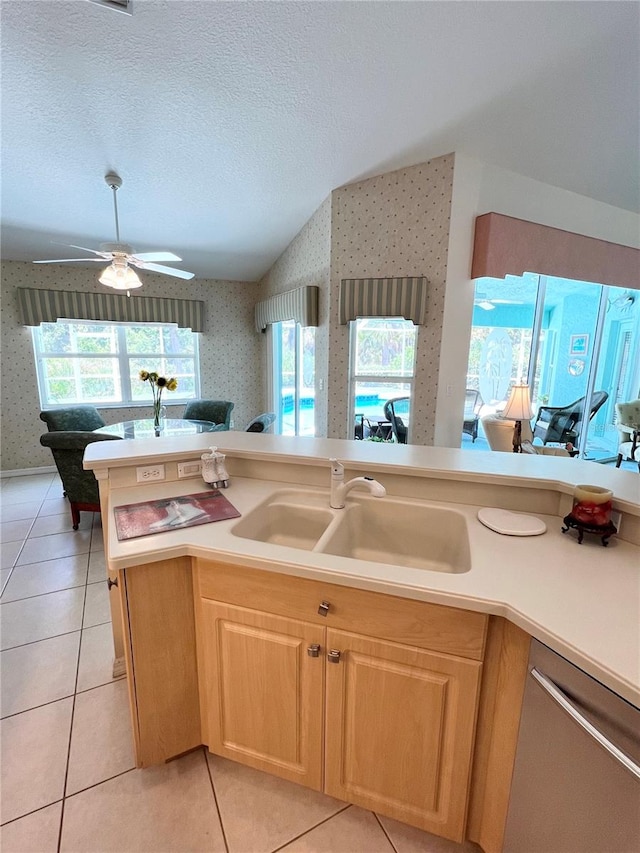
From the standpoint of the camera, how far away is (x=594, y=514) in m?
1.15

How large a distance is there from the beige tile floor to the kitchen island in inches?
5.4

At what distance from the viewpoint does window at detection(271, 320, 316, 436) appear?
4523 millimetres

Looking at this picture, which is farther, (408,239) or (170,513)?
(408,239)

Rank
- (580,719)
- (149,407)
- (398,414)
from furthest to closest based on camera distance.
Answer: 1. (149,407)
2. (398,414)
3. (580,719)

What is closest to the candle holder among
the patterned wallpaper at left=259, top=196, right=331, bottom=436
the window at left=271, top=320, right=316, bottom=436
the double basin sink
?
the double basin sink

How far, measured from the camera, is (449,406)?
351 centimetres

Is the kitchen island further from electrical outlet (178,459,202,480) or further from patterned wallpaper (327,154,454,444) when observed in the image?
patterned wallpaper (327,154,454,444)

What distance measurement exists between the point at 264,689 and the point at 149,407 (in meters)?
4.74

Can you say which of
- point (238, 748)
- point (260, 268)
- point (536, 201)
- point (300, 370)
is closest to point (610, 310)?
point (536, 201)

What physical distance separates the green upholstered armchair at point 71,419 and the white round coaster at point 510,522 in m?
4.06

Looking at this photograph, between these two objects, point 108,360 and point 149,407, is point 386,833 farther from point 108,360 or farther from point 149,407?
point 108,360

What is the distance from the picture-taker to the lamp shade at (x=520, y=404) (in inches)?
128

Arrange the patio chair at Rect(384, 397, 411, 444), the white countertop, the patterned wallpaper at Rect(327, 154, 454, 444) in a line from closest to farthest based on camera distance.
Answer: the white countertop
the patterned wallpaper at Rect(327, 154, 454, 444)
the patio chair at Rect(384, 397, 411, 444)

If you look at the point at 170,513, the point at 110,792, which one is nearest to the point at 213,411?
the point at 170,513
